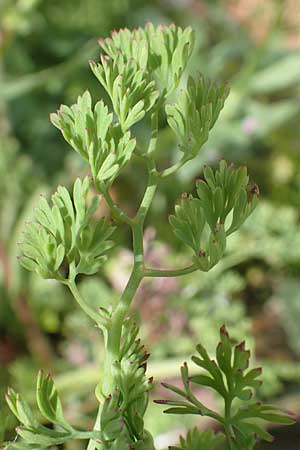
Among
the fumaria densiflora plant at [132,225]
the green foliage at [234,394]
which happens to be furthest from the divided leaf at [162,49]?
the green foliage at [234,394]

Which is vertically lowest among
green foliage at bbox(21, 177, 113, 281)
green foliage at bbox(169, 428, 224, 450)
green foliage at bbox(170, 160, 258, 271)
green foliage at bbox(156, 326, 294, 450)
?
green foliage at bbox(169, 428, 224, 450)

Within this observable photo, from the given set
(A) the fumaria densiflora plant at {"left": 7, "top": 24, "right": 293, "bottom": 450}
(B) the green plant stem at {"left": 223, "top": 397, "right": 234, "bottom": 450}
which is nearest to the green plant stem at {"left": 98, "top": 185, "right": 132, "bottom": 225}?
(A) the fumaria densiflora plant at {"left": 7, "top": 24, "right": 293, "bottom": 450}

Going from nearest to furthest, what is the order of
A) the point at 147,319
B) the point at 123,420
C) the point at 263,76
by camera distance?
the point at 123,420 → the point at 147,319 → the point at 263,76

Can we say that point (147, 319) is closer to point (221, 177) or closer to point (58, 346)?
point (58, 346)

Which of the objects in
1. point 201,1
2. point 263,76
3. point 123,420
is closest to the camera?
point 123,420

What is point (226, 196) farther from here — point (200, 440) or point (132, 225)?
point (200, 440)

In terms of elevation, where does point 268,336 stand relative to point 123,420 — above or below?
above

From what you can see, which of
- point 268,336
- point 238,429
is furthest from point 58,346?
point 238,429

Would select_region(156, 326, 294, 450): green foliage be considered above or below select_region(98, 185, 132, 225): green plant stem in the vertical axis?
below

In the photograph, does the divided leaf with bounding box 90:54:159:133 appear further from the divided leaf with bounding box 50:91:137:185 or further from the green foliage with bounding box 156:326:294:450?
the green foliage with bounding box 156:326:294:450

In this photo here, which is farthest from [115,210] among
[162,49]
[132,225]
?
[162,49]
